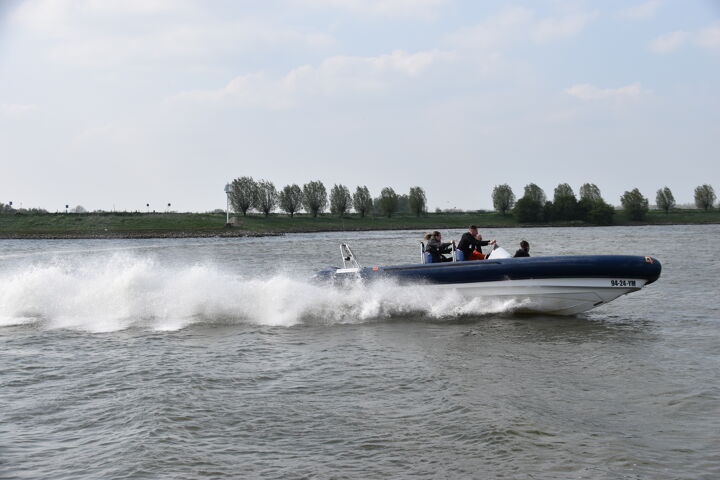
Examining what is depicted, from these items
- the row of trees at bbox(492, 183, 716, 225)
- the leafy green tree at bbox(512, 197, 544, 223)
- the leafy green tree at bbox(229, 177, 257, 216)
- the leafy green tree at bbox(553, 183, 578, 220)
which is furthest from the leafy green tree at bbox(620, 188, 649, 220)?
the leafy green tree at bbox(229, 177, 257, 216)

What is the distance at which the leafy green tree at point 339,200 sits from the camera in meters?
143

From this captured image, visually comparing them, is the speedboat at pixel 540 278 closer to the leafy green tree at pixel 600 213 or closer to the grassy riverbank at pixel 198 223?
the grassy riverbank at pixel 198 223

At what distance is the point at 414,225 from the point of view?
415 feet

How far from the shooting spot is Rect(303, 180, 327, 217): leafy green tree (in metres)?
136

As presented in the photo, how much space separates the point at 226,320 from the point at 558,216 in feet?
406

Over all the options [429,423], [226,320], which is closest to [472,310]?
[226,320]

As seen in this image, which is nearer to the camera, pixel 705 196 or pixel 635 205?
pixel 635 205

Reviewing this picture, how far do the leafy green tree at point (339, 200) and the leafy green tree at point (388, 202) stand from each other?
24.0 ft

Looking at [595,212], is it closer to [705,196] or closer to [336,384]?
[705,196]

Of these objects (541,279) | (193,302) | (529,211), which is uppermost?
(529,211)

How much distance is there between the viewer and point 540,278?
15.8 meters

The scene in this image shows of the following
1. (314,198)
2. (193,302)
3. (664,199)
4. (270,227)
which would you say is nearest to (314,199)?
(314,198)

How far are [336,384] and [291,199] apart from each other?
408ft

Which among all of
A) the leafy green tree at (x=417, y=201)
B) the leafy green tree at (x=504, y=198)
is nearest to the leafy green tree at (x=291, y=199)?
the leafy green tree at (x=417, y=201)
